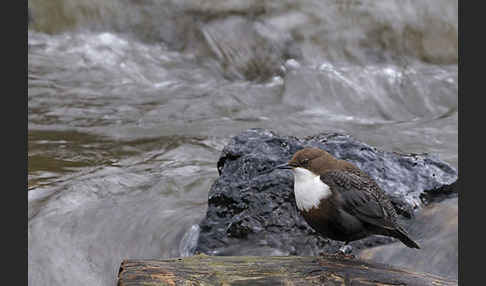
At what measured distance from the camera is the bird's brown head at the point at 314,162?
337 cm

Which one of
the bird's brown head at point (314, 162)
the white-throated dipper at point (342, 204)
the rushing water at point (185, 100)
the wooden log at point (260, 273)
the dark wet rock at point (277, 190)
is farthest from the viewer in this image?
the rushing water at point (185, 100)

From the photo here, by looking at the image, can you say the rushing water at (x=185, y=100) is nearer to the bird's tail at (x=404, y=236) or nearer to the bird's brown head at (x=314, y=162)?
the bird's tail at (x=404, y=236)

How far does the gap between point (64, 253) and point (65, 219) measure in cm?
43

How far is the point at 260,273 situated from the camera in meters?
2.93

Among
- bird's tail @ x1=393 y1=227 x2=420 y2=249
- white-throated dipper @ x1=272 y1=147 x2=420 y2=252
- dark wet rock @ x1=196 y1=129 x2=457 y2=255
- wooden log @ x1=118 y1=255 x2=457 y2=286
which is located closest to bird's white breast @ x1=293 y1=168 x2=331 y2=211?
white-throated dipper @ x1=272 y1=147 x2=420 y2=252

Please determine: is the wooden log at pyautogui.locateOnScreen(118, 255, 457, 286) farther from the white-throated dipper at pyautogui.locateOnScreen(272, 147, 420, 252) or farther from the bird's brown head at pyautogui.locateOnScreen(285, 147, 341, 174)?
the bird's brown head at pyautogui.locateOnScreen(285, 147, 341, 174)

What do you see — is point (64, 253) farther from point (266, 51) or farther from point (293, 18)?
point (293, 18)

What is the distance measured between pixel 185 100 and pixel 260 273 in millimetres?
5595

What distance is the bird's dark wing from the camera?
3250mm

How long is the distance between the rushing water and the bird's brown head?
95cm

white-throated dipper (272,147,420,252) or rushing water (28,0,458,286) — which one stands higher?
white-throated dipper (272,147,420,252)

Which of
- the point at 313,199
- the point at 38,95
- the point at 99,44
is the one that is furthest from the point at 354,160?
the point at 99,44

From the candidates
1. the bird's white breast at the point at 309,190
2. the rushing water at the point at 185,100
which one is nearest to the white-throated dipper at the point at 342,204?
the bird's white breast at the point at 309,190

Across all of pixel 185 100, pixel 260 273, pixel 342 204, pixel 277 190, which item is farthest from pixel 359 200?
pixel 185 100
